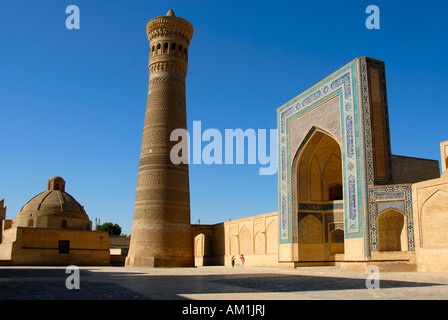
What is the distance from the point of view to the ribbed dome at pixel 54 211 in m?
24.8

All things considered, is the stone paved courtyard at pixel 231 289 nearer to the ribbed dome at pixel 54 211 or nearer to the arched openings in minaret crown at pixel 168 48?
the arched openings in minaret crown at pixel 168 48

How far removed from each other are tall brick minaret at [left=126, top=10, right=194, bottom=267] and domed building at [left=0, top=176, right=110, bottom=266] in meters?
5.41

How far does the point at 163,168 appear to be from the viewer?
17.9 metres

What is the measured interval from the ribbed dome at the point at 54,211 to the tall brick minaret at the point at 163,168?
875 cm

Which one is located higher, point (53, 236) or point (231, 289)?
point (53, 236)

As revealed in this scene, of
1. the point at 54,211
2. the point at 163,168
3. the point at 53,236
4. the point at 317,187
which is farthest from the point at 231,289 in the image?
the point at 54,211

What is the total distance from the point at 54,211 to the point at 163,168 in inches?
409

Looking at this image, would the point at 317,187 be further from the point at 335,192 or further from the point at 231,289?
the point at 231,289

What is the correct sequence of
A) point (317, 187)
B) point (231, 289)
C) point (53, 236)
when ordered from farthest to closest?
1. point (53, 236)
2. point (317, 187)
3. point (231, 289)

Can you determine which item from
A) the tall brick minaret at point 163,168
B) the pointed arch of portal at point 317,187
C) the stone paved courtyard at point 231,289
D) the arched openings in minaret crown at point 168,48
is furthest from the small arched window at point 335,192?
the arched openings in minaret crown at point 168,48
